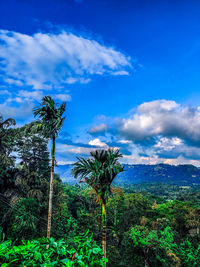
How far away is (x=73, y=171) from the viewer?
901 centimetres

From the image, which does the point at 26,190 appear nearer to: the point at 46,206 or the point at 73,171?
the point at 46,206

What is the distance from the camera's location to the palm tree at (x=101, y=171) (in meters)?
8.48

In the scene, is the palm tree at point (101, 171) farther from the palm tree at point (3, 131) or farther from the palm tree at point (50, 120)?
the palm tree at point (3, 131)

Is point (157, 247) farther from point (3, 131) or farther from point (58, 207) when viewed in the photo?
point (3, 131)

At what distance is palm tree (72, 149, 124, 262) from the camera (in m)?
8.48

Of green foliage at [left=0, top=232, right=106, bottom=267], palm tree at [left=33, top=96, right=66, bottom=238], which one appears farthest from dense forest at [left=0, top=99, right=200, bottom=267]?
green foliage at [left=0, top=232, right=106, bottom=267]

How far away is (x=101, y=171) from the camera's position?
27.3 feet

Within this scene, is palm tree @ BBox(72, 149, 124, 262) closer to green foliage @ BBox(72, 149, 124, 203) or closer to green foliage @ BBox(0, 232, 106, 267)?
green foliage @ BBox(72, 149, 124, 203)

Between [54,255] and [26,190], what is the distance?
1632 cm

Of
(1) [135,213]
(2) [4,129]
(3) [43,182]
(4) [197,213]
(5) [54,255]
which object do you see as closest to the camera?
(5) [54,255]

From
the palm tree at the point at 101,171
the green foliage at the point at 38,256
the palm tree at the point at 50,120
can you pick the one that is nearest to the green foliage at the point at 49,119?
the palm tree at the point at 50,120

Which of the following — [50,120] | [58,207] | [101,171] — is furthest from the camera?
[58,207]

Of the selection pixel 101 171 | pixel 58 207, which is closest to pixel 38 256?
pixel 101 171

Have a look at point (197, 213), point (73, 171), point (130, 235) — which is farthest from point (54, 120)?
point (197, 213)
